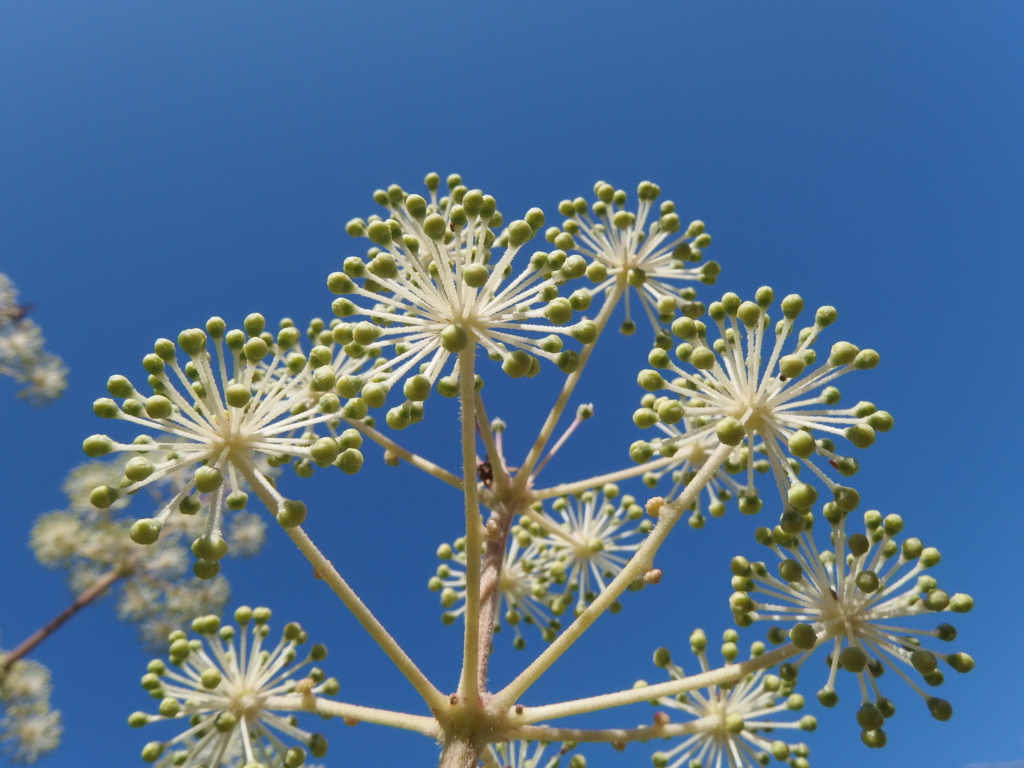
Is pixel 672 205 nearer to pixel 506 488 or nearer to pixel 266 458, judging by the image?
pixel 506 488

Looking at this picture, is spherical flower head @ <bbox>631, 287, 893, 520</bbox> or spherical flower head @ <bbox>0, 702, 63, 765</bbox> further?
spherical flower head @ <bbox>0, 702, 63, 765</bbox>

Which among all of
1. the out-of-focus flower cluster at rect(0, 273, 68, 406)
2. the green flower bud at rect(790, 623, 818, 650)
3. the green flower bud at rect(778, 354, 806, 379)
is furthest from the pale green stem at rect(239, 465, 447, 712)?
the out-of-focus flower cluster at rect(0, 273, 68, 406)

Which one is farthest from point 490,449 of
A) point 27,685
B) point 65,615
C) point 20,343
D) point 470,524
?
point 20,343

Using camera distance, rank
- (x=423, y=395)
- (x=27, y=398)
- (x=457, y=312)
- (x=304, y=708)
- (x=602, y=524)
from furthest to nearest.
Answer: (x=27, y=398) → (x=602, y=524) → (x=304, y=708) → (x=457, y=312) → (x=423, y=395)

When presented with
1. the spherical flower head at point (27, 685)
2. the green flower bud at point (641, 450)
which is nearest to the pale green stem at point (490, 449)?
the green flower bud at point (641, 450)

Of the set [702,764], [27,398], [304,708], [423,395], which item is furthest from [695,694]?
[27,398]

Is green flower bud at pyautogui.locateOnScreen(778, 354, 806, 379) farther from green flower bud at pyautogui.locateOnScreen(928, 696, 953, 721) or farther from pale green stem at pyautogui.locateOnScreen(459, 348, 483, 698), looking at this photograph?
green flower bud at pyautogui.locateOnScreen(928, 696, 953, 721)

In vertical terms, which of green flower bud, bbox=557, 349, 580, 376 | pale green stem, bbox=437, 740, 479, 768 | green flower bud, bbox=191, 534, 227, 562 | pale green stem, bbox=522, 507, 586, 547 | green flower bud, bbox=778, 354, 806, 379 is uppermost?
pale green stem, bbox=522, 507, 586, 547
